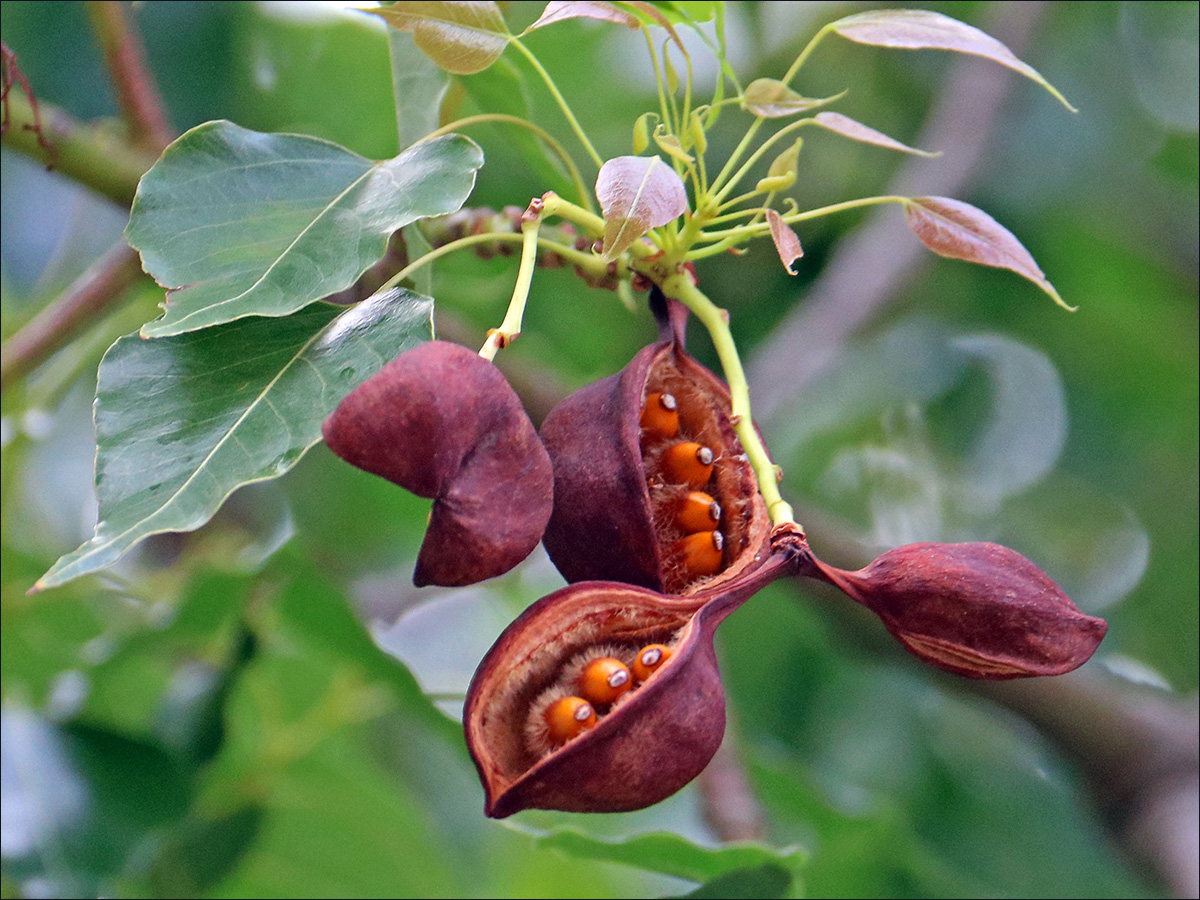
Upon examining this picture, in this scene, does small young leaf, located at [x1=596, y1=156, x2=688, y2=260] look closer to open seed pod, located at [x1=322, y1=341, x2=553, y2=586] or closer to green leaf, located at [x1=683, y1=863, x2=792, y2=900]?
open seed pod, located at [x1=322, y1=341, x2=553, y2=586]

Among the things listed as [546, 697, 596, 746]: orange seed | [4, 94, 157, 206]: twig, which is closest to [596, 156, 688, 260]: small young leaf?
[546, 697, 596, 746]: orange seed

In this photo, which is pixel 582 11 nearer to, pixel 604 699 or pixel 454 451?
pixel 454 451

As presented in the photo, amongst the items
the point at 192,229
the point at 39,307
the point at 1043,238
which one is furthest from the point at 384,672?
the point at 1043,238

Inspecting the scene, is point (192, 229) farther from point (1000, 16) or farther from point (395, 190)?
point (1000, 16)

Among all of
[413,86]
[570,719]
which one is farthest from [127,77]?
[570,719]

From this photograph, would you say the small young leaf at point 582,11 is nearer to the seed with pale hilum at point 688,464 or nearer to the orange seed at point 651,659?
the seed with pale hilum at point 688,464

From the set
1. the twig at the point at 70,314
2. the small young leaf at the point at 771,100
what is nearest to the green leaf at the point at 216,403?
the small young leaf at the point at 771,100
